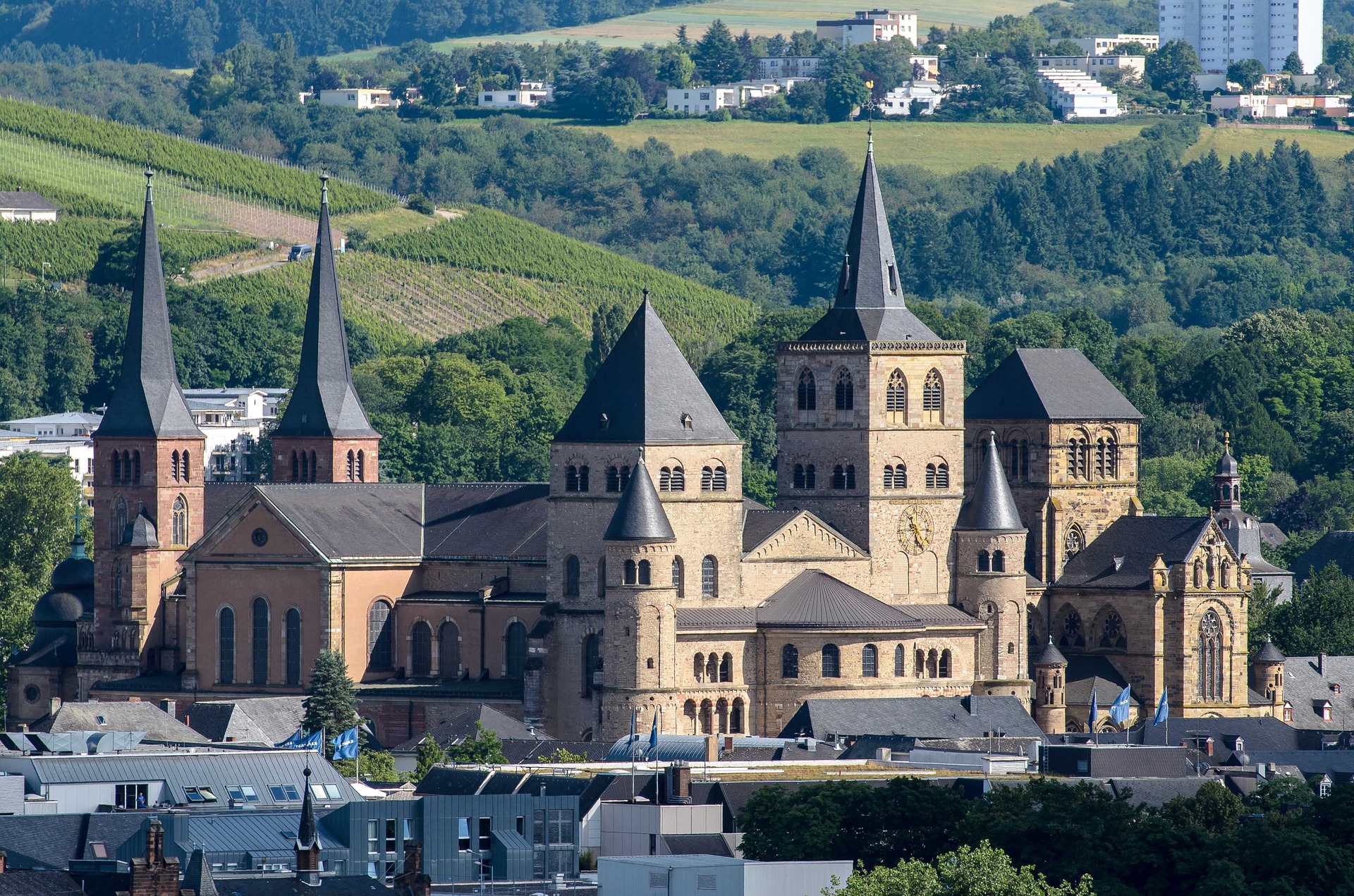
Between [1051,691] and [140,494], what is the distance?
31737 millimetres

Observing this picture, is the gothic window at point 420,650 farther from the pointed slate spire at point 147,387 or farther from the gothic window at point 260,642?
the pointed slate spire at point 147,387

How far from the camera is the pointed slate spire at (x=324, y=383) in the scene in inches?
5231

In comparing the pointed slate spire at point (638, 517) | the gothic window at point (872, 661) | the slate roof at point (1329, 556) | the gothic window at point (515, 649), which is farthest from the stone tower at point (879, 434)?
the slate roof at point (1329, 556)

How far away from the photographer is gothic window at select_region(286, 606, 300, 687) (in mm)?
121250

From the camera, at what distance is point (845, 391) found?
118 metres

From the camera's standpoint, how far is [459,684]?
11906cm

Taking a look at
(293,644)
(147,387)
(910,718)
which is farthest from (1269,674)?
(147,387)

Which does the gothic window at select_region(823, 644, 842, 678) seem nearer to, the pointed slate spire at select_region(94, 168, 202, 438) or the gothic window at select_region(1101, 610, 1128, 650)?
the gothic window at select_region(1101, 610, 1128, 650)

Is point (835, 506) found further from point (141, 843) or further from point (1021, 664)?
point (141, 843)

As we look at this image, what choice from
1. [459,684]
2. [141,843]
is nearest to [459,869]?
[141,843]

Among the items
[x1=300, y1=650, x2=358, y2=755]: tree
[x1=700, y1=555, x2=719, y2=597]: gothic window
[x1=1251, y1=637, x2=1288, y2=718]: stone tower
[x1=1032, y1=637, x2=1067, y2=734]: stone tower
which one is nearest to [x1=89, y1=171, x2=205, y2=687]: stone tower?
[x1=300, y1=650, x2=358, y2=755]: tree

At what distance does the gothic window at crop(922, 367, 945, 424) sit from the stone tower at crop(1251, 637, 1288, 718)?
14776 millimetres

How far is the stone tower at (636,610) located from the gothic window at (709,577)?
2684 mm

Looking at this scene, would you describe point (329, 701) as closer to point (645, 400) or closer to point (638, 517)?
point (638, 517)
